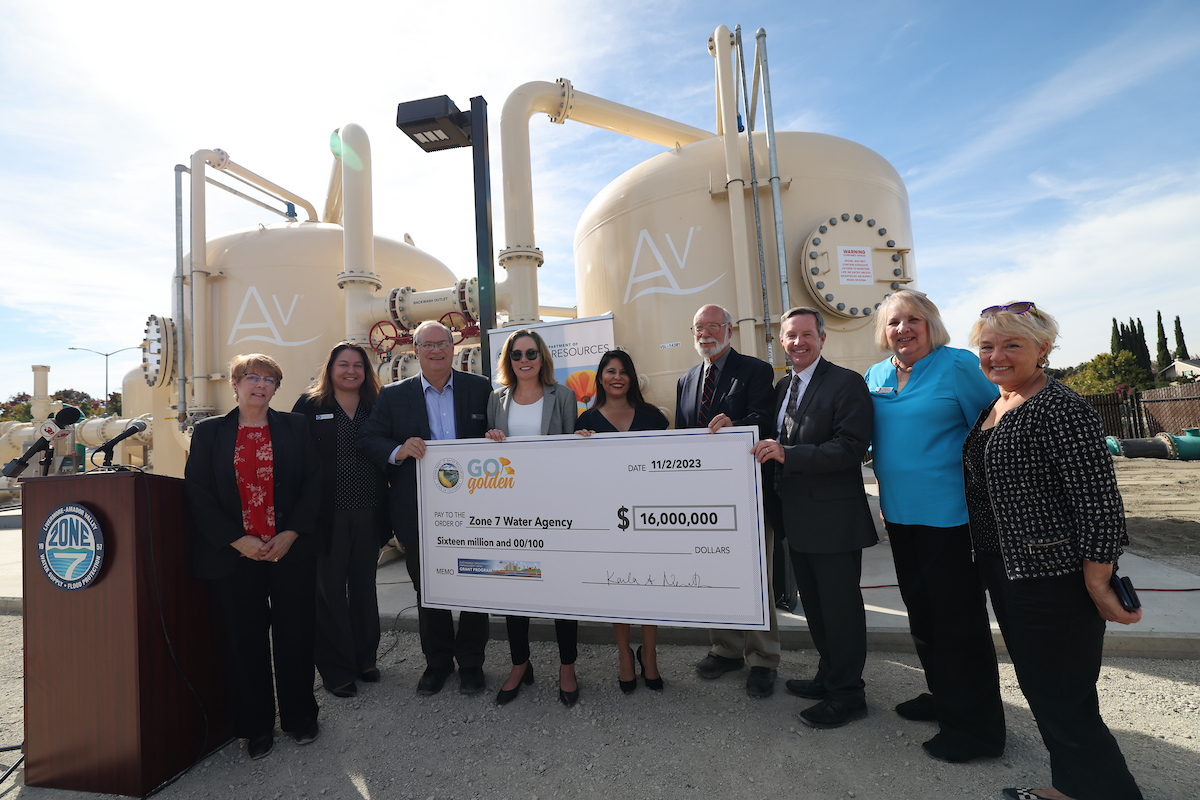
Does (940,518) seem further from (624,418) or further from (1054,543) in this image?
(624,418)

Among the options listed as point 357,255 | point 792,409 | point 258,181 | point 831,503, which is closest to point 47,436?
point 792,409

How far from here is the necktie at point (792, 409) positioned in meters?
2.96

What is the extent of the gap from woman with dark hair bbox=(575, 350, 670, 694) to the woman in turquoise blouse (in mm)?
1255

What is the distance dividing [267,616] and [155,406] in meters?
8.72

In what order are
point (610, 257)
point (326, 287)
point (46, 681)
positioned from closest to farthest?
1. point (46, 681)
2. point (610, 257)
3. point (326, 287)

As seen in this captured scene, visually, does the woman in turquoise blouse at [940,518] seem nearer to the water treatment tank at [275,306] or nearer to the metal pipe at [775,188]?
the metal pipe at [775,188]

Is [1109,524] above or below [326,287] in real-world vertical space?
below

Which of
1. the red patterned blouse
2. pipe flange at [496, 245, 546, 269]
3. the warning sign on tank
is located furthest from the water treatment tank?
the warning sign on tank

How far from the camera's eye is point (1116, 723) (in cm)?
274

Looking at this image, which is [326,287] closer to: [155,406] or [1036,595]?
[155,406]

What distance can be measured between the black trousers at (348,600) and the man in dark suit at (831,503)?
101 inches

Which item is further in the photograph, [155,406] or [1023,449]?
[155,406]

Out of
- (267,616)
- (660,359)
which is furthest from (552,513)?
(660,359)

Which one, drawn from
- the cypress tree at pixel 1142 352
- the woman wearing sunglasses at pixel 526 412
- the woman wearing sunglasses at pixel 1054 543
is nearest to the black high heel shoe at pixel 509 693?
the woman wearing sunglasses at pixel 526 412
